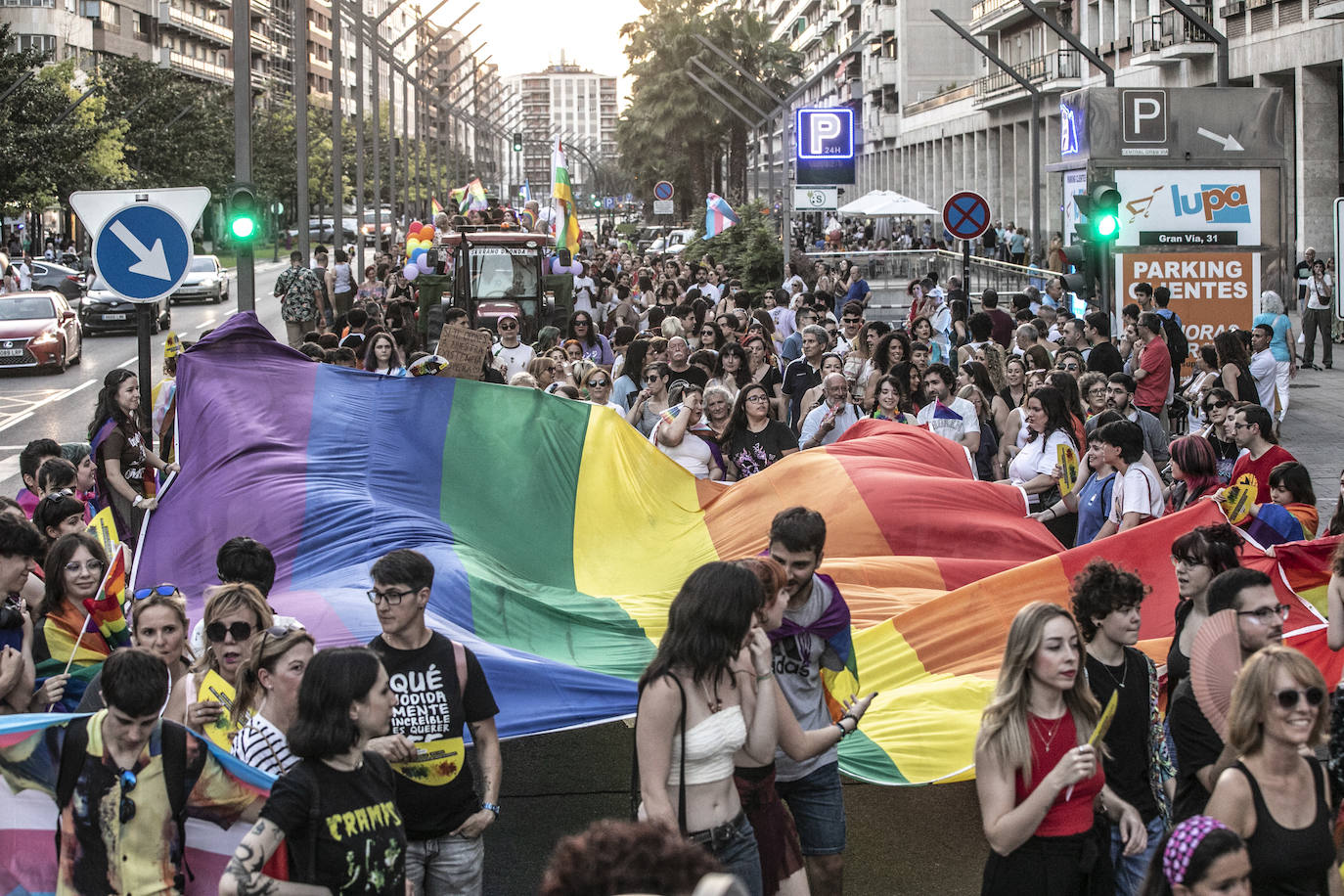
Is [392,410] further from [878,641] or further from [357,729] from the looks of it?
[357,729]

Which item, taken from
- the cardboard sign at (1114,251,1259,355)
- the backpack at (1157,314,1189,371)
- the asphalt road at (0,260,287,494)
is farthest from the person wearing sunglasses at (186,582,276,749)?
the cardboard sign at (1114,251,1259,355)

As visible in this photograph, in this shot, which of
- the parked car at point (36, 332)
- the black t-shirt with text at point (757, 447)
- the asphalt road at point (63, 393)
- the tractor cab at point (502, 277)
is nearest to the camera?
the black t-shirt with text at point (757, 447)

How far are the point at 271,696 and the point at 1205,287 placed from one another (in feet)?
54.9

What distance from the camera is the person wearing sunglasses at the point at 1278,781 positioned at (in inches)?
181

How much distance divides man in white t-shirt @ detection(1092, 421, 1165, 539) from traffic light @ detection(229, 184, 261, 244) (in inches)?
359

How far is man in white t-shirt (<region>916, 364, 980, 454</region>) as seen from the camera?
476 inches

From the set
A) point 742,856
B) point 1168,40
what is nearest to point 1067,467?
point 742,856

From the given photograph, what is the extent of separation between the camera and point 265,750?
205 inches

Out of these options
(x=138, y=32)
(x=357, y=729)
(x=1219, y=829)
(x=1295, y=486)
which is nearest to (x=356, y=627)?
(x=357, y=729)

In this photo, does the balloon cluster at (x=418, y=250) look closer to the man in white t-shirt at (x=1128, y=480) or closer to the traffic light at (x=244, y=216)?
the traffic light at (x=244, y=216)

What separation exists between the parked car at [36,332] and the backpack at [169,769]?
26637 mm

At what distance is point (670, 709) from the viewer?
4.95 m

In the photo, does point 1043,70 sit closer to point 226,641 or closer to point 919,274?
point 919,274

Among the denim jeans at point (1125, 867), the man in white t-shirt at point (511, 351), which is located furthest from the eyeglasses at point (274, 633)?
the man in white t-shirt at point (511, 351)
